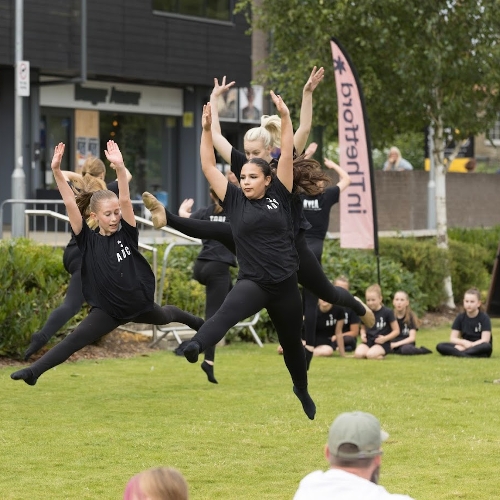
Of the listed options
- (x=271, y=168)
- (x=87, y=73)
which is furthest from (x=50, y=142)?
(x=271, y=168)

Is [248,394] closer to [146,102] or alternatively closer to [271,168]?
[271,168]

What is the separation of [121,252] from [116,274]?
0.17m

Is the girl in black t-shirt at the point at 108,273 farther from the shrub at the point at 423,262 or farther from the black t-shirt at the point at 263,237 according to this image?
the shrub at the point at 423,262

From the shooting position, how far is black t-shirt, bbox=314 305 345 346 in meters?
15.6

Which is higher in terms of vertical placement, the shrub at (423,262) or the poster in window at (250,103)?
the poster in window at (250,103)

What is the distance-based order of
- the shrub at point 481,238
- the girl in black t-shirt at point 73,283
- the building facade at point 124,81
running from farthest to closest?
the building facade at point 124,81, the shrub at point 481,238, the girl in black t-shirt at point 73,283

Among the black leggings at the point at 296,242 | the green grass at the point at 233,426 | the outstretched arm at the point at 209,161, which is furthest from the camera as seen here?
the black leggings at the point at 296,242

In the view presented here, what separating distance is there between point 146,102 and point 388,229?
765 cm

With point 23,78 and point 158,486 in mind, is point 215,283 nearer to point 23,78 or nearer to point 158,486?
point 158,486

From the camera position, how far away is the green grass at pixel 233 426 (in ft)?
25.9

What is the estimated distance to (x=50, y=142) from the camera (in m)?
29.5

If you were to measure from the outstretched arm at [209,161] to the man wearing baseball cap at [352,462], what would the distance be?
416 cm

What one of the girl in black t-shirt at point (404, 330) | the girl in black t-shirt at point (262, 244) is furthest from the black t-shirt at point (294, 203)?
the girl in black t-shirt at point (404, 330)

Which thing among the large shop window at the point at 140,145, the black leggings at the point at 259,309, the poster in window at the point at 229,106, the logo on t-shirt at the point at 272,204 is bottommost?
the black leggings at the point at 259,309
